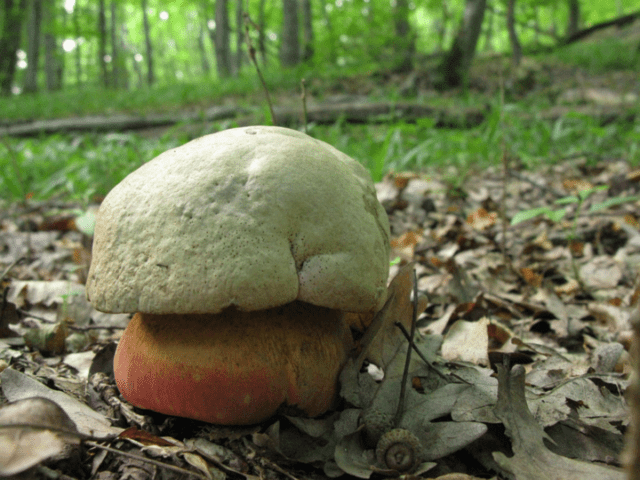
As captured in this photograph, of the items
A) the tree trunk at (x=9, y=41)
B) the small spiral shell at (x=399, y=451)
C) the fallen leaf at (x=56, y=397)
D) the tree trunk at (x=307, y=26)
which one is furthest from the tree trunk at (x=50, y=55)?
the small spiral shell at (x=399, y=451)

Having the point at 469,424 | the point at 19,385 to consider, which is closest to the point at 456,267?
the point at 469,424

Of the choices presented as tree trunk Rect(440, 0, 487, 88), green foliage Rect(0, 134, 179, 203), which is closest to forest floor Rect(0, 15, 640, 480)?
green foliage Rect(0, 134, 179, 203)

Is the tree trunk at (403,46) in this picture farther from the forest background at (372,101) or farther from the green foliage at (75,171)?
the green foliage at (75,171)

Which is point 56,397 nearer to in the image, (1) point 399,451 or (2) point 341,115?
(1) point 399,451

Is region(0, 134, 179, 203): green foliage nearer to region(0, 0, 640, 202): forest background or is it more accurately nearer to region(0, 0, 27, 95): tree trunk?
region(0, 0, 640, 202): forest background

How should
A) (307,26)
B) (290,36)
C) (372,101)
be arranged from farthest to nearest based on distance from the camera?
(307,26), (290,36), (372,101)

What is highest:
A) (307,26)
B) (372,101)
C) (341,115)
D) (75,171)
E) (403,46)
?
(307,26)

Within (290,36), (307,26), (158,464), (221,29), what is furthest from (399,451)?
(221,29)
